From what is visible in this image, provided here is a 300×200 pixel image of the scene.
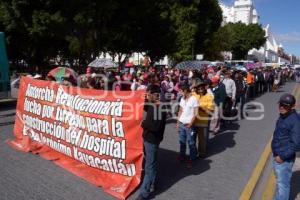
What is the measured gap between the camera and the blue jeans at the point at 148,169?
19.2 ft

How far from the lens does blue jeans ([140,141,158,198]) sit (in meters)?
5.87

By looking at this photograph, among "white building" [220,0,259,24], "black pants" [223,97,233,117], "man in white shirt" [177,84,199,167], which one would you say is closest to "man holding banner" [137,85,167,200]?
"man in white shirt" [177,84,199,167]

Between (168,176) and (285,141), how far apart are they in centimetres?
244

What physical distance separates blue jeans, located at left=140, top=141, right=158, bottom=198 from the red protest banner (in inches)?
4.2

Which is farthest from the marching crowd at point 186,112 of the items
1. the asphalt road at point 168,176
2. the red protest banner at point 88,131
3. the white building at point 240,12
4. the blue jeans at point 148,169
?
the white building at point 240,12

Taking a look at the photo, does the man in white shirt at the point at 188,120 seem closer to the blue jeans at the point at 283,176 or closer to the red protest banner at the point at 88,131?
the red protest banner at the point at 88,131

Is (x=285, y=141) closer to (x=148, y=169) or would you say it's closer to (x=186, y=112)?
(x=148, y=169)

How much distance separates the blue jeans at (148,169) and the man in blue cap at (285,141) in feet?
5.63

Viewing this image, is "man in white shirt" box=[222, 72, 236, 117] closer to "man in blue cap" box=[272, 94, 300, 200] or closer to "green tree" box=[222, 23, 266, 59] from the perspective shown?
"man in blue cap" box=[272, 94, 300, 200]

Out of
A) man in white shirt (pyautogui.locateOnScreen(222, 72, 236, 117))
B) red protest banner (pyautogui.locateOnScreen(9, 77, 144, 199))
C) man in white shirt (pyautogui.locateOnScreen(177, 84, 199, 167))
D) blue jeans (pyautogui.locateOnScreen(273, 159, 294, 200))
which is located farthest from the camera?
man in white shirt (pyautogui.locateOnScreen(222, 72, 236, 117))

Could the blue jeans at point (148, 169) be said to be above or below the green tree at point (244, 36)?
below

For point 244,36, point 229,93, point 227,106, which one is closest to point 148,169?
point 229,93

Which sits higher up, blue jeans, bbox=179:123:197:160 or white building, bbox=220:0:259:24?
white building, bbox=220:0:259:24

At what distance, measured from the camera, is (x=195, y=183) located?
267 inches
